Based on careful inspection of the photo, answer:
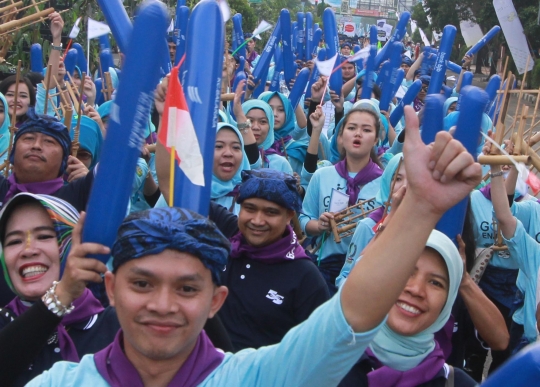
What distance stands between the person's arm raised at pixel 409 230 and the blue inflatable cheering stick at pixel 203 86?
0.70 meters

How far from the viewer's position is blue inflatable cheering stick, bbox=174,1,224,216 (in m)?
1.94

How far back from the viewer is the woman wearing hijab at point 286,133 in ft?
19.3

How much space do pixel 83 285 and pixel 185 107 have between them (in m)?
0.53

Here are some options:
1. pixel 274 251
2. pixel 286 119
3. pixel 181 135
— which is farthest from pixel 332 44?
pixel 181 135

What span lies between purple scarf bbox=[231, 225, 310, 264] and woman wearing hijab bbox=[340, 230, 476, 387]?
2.85 ft

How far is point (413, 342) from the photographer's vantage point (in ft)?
6.69

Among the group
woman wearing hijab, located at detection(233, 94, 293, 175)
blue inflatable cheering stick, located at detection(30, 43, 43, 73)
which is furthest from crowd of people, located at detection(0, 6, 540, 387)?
blue inflatable cheering stick, located at detection(30, 43, 43, 73)

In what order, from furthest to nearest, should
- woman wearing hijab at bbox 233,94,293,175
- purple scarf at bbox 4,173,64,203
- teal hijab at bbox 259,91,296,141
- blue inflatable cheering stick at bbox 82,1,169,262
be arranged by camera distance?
1. teal hijab at bbox 259,91,296,141
2. woman wearing hijab at bbox 233,94,293,175
3. purple scarf at bbox 4,173,64,203
4. blue inflatable cheering stick at bbox 82,1,169,262

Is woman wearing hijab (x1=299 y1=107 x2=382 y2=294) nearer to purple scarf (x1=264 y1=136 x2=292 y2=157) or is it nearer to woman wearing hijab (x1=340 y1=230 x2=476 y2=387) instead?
purple scarf (x1=264 y1=136 x2=292 y2=157)

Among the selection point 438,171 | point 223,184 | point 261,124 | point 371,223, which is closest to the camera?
point 438,171

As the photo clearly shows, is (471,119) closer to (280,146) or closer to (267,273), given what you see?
(267,273)

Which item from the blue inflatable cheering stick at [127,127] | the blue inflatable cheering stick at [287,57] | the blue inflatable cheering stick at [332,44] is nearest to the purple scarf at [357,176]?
the blue inflatable cheering stick at [127,127]

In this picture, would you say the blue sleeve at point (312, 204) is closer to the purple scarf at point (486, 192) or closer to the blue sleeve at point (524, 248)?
the purple scarf at point (486, 192)

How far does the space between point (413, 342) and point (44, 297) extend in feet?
3.41
